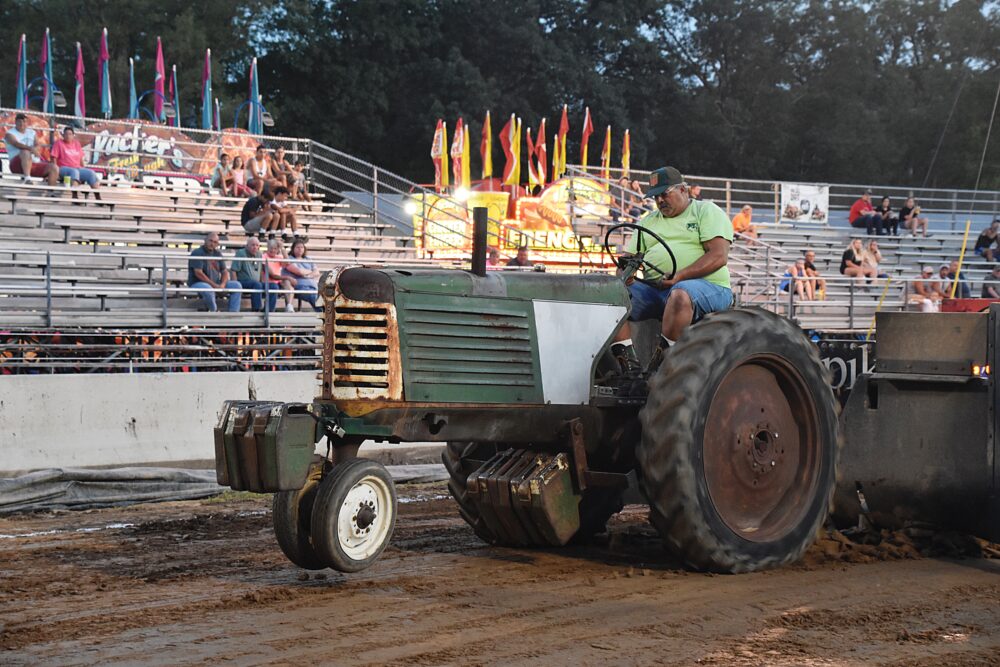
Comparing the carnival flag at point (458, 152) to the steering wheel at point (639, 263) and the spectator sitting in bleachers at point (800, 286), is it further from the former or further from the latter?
the steering wheel at point (639, 263)

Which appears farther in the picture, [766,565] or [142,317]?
[142,317]

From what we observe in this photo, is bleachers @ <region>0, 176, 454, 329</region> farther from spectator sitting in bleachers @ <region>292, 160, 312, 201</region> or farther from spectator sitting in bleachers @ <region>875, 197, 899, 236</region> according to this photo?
spectator sitting in bleachers @ <region>875, 197, 899, 236</region>

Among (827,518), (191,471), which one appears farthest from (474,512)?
(191,471)

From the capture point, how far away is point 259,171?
21734 mm

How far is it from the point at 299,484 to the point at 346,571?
46 centimetres

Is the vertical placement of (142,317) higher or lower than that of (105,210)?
lower

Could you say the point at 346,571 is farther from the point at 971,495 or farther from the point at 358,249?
the point at 358,249

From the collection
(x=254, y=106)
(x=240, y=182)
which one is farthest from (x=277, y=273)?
(x=254, y=106)

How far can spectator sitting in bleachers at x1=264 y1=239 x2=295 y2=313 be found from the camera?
15359mm

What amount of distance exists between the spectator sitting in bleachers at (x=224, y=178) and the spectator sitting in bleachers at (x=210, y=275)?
251 inches

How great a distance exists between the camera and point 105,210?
742 inches

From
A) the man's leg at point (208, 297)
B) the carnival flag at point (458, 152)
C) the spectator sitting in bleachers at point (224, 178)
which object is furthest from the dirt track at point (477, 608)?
the carnival flag at point (458, 152)

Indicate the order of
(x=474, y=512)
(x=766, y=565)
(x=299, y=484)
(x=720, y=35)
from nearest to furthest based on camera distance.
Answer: (x=299, y=484), (x=766, y=565), (x=474, y=512), (x=720, y=35)

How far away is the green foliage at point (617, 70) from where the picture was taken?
159 feet
